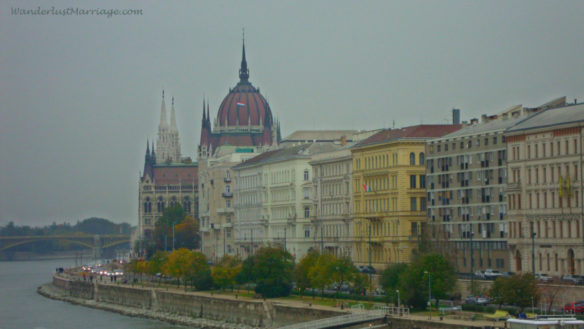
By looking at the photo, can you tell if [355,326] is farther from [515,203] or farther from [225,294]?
[225,294]

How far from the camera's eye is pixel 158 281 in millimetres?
147250

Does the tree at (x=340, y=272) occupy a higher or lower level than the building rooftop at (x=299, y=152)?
lower

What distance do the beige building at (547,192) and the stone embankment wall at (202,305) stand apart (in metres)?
14.8

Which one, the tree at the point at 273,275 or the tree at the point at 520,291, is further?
the tree at the point at 273,275

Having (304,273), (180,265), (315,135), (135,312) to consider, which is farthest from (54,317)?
(315,135)

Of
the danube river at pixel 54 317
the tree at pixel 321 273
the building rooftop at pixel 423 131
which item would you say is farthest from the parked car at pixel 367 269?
the danube river at pixel 54 317

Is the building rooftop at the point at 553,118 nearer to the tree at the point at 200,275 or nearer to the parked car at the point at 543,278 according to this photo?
the parked car at the point at 543,278

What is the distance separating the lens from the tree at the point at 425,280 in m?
78.9

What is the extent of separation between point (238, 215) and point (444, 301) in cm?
8155

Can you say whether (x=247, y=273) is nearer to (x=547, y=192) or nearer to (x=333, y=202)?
(x=333, y=202)

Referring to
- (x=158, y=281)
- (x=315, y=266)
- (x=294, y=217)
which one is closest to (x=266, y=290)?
(x=315, y=266)

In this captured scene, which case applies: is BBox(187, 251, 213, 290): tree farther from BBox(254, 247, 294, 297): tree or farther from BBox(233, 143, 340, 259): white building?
BBox(254, 247, 294, 297): tree

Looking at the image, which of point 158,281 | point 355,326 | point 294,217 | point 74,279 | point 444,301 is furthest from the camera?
point 74,279

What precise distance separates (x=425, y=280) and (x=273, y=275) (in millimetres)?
24534
